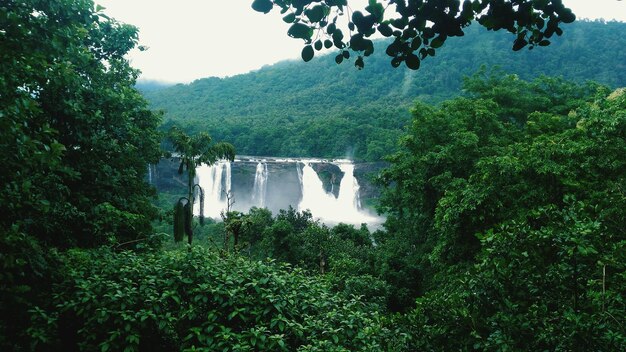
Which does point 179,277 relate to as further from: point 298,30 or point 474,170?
point 474,170

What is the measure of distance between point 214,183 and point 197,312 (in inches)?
1254

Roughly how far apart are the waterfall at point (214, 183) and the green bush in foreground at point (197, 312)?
100 feet

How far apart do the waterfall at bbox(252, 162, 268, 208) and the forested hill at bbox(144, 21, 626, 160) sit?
25.8 ft

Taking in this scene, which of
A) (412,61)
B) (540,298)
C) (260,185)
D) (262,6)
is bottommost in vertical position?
(260,185)

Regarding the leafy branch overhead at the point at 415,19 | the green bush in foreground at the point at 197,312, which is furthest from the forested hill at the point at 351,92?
the leafy branch overhead at the point at 415,19

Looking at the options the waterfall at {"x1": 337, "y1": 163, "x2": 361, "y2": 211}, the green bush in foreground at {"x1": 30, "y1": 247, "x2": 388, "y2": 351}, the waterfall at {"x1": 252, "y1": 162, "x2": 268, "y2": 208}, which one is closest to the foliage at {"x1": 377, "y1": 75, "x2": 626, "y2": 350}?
the green bush in foreground at {"x1": 30, "y1": 247, "x2": 388, "y2": 351}

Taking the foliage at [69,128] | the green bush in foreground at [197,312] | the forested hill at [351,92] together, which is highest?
the forested hill at [351,92]

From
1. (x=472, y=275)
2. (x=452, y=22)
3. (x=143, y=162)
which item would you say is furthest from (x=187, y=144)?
(x=452, y=22)

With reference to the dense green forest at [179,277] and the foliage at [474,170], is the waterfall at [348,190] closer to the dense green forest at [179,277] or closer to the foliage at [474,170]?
the foliage at [474,170]

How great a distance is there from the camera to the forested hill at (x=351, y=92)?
4103cm

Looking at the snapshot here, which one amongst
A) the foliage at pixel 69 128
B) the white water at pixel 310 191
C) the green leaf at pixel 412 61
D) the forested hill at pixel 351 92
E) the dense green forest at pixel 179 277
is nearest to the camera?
the green leaf at pixel 412 61

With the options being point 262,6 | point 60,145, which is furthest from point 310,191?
point 262,6

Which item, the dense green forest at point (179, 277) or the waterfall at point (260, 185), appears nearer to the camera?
the dense green forest at point (179, 277)

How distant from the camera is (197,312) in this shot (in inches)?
134
